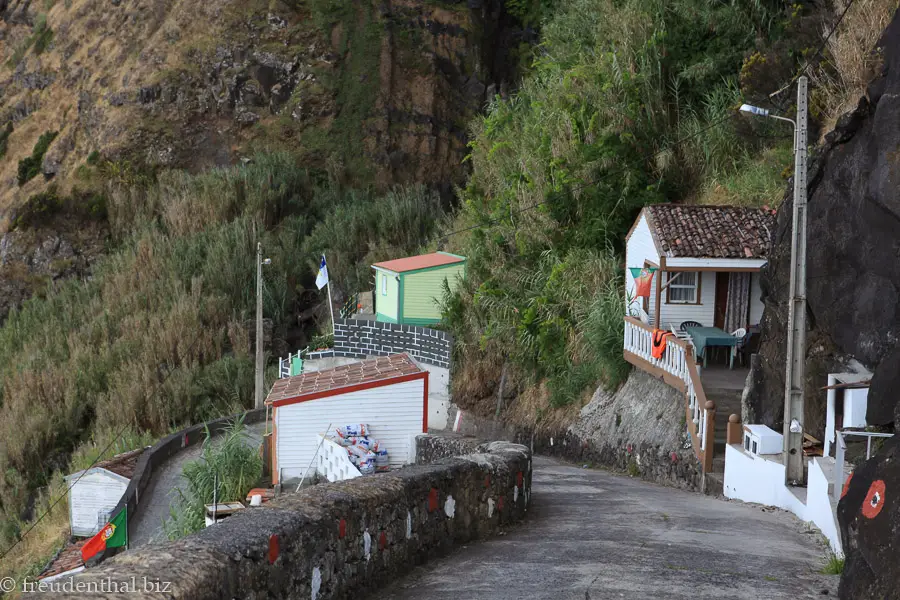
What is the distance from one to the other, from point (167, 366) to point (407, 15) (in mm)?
24296

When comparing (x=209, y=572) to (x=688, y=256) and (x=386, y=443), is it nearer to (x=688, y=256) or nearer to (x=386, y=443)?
(x=386, y=443)

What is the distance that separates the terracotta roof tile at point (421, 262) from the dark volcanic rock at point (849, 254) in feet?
55.2

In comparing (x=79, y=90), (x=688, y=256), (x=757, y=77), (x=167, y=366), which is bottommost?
(x=167, y=366)

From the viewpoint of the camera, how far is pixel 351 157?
161ft

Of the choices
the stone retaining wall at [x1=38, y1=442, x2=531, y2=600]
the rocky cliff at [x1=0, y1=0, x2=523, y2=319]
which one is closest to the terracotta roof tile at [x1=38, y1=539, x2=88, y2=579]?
the stone retaining wall at [x1=38, y1=442, x2=531, y2=600]

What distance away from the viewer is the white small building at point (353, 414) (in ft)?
58.0

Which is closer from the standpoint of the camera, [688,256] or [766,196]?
[688,256]

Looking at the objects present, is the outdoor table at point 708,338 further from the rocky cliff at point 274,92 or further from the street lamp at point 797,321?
the rocky cliff at point 274,92

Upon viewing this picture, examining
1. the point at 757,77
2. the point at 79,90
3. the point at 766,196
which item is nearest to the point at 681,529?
the point at 766,196

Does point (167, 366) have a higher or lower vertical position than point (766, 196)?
lower

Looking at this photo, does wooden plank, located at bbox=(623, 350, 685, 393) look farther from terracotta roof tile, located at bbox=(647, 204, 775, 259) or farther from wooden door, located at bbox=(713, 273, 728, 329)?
terracotta roof tile, located at bbox=(647, 204, 775, 259)

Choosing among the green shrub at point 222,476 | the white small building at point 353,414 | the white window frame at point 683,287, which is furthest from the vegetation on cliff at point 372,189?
the white small building at point 353,414

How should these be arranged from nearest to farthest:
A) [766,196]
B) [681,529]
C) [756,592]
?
[756,592] → [681,529] → [766,196]

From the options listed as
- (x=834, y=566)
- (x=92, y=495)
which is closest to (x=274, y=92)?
(x=92, y=495)
